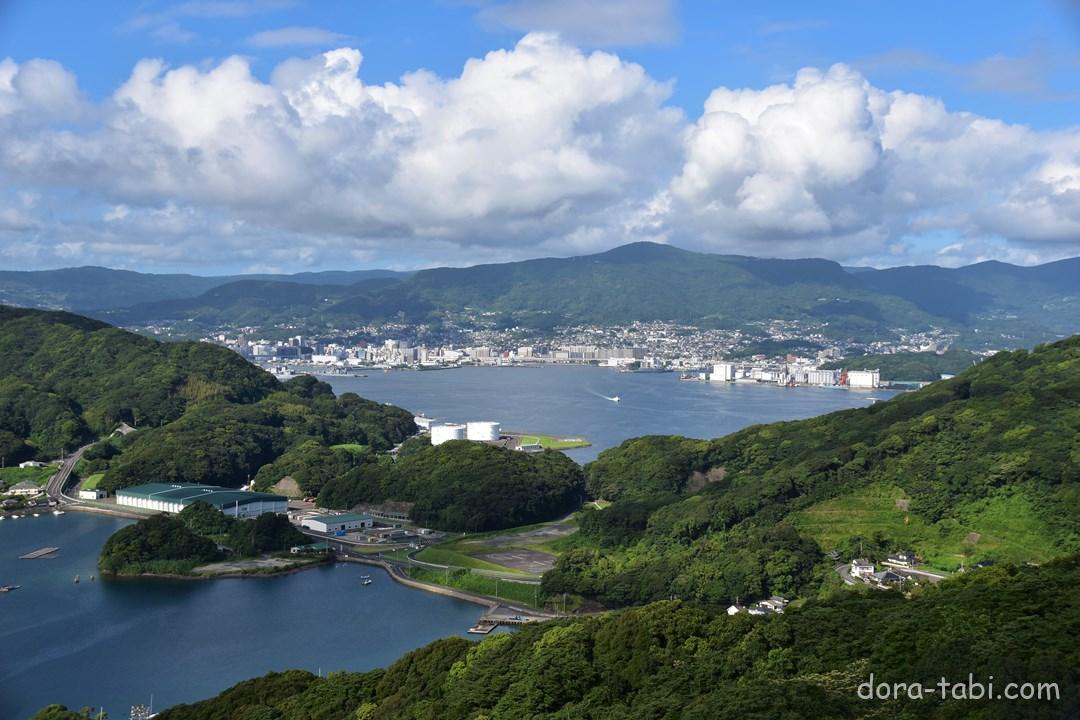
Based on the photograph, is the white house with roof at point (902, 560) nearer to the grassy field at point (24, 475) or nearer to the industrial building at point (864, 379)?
the grassy field at point (24, 475)

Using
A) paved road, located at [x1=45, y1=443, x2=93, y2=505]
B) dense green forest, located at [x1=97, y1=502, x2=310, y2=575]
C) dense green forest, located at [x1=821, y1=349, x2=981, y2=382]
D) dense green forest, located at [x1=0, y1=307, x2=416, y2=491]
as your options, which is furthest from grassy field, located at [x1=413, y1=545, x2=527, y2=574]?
dense green forest, located at [x1=821, y1=349, x2=981, y2=382]

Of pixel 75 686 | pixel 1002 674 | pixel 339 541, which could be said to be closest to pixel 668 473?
pixel 339 541

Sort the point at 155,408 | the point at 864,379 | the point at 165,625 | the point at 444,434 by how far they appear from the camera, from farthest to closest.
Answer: the point at 864,379 < the point at 155,408 < the point at 444,434 < the point at 165,625

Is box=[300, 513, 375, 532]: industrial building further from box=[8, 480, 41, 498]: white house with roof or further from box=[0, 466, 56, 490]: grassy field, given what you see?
box=[0, 466, 56, 490]: grassy field

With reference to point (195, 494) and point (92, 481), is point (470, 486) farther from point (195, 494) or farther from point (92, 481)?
point (92, 481)

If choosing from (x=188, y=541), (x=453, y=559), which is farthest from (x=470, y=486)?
(x=188, y=541)

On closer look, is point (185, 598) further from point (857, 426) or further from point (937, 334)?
point (937, 334)
